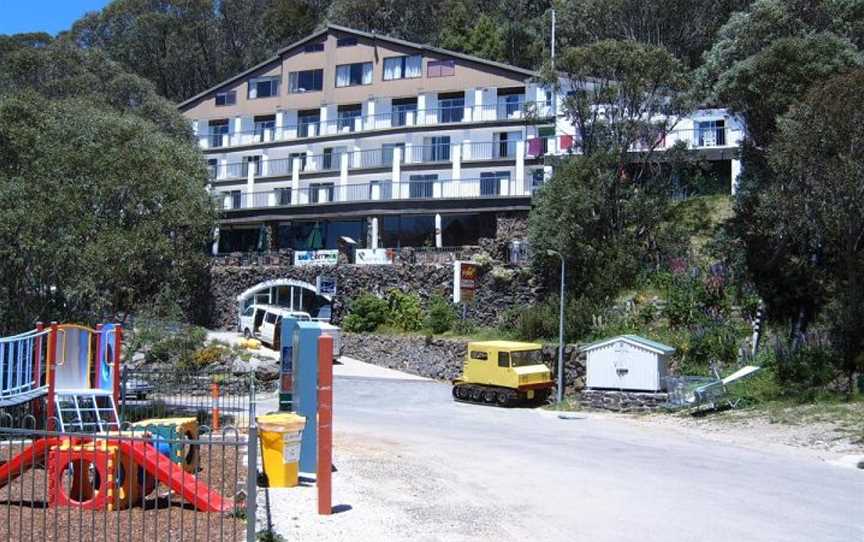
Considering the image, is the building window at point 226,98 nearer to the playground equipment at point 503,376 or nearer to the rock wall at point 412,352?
the rock wall at point 412,352

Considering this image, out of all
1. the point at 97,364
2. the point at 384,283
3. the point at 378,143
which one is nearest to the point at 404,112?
the point at 378,143

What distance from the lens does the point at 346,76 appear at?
54.3 metres

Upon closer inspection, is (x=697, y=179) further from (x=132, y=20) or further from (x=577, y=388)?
(x=132, y=20)

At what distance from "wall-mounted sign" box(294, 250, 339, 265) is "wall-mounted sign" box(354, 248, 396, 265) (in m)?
1.40

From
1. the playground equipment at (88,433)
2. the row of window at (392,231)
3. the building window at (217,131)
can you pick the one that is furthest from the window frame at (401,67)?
the playground equipment at (88,433)

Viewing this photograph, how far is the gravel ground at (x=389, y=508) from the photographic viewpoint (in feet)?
31.7

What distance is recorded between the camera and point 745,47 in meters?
37.6

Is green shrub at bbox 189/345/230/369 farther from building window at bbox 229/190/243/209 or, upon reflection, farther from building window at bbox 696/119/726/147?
building window at bbox 696/119/726/147

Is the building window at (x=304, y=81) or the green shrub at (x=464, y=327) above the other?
the building window at (x=304, y=81)

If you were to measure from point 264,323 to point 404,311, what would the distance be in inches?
269

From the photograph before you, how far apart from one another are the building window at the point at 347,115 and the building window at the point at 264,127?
5.03 meters

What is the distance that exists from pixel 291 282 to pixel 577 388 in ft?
62.1

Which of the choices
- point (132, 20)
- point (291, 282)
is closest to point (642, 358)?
point (291, 282)

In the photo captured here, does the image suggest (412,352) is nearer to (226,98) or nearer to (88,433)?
(88,433)
